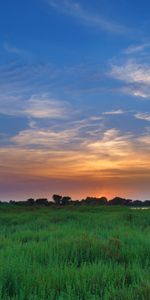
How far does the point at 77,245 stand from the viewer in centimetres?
904

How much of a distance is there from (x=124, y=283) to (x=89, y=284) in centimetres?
51

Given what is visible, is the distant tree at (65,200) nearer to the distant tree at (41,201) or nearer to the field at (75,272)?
the distant tree at (41,201)

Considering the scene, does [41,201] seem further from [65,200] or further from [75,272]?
[75,272]

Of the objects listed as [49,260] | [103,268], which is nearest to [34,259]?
[49,260]

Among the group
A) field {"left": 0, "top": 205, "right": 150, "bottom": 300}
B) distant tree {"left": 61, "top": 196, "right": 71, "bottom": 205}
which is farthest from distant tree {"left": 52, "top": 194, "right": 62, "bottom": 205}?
field {"left": 0, "top": 205, "right": 150, "bottom": 300}

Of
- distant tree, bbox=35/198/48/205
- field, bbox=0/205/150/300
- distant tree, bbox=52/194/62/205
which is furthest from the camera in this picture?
distant tree, bbox=35/198/48/205

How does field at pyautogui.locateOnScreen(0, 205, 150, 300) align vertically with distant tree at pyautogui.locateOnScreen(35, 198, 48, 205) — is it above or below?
below

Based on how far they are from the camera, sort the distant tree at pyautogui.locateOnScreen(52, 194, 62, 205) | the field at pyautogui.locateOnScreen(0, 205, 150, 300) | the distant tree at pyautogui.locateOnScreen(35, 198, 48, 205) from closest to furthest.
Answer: the field at pyautogui.locateOnScreen(0, 205, 150, 300) < the distant tree at pyautogui.locateOnScreen(52, 194, 62, 205) < the distant tree at pyautogui.locateOnScreen(35, 198, 48, 205)

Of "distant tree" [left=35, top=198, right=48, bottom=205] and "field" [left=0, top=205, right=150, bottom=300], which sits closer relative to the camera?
"field" [left=0, top=205, right=150, bottom=300]

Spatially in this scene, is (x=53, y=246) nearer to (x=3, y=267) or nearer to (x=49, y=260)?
(x=49, y=260)

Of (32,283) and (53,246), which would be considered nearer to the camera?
(32,283)

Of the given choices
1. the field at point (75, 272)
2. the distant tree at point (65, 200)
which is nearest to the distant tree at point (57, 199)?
the distant tree at point (65, 200)

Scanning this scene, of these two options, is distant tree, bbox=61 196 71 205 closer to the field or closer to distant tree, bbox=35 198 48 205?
distant tree, bbox=35 198 48 205

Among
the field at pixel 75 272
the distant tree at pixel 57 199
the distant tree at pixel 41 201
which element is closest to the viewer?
the field at pixel 75 272
